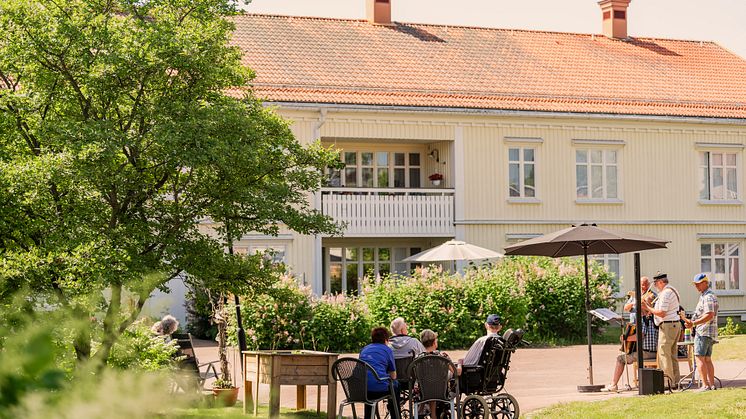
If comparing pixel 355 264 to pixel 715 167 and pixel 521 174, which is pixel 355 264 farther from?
pixel 715 167

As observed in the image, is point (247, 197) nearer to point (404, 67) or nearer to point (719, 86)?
point (404, 67)

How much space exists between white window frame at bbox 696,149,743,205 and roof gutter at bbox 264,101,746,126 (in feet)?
2.80

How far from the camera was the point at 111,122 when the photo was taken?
1175 cm

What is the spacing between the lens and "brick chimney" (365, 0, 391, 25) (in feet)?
123

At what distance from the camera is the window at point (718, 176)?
35.8 m

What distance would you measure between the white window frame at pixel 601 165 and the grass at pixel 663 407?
19793 millimetres

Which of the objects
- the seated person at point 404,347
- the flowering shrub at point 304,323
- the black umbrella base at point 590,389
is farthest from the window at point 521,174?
the seated person at point 404,347

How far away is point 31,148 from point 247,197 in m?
2.32

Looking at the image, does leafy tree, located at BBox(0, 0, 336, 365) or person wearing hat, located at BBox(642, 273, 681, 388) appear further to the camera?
person wearing hat, located at BBox(642, 273, 681, 388)

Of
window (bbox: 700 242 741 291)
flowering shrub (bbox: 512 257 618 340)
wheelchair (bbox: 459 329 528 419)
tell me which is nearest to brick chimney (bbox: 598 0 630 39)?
window (bbox: 700 242 741 291)

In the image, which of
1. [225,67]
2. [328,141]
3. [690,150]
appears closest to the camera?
[225,67]

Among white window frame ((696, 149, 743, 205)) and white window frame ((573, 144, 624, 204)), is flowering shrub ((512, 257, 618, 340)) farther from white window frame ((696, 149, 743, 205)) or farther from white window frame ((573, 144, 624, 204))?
white window frame ((696, 149, 743, 205))

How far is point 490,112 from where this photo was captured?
3281 centimetres

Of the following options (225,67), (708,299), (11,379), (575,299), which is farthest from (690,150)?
(11,379)
